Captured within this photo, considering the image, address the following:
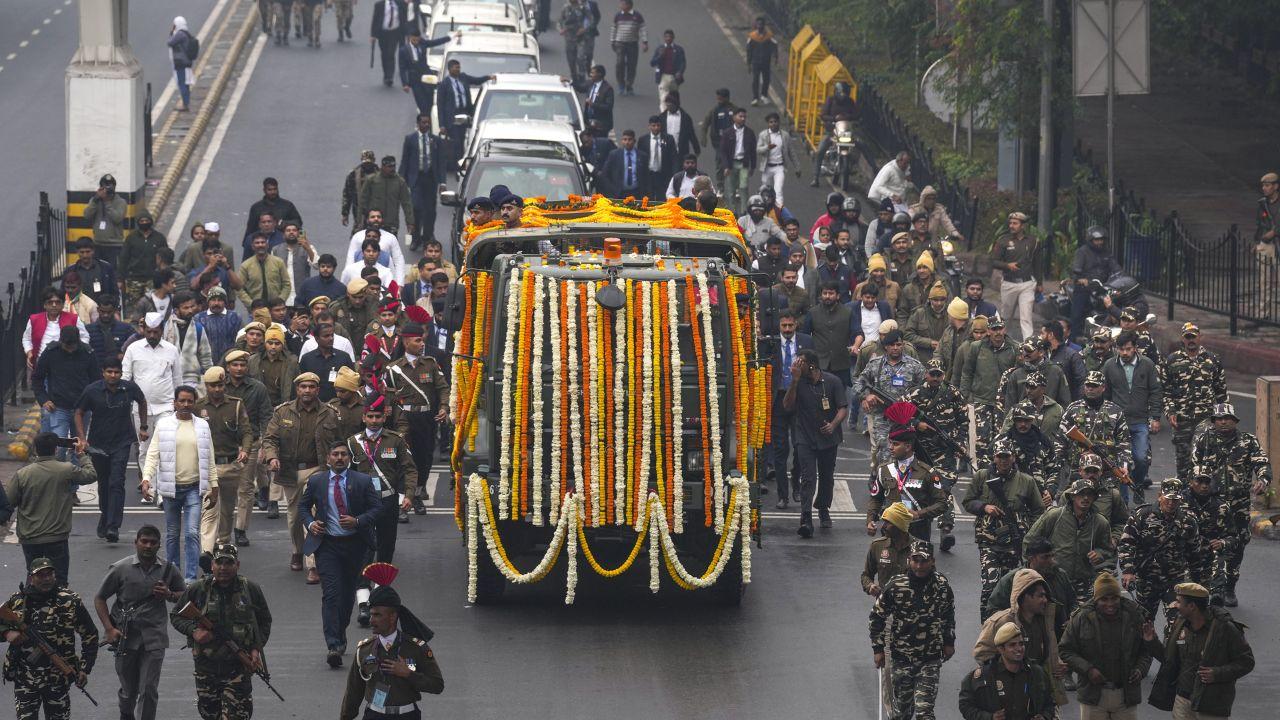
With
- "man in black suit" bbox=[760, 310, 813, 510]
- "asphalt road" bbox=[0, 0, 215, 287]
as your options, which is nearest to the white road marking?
"asphalt road" bbox=[0, 0, 215, 287]

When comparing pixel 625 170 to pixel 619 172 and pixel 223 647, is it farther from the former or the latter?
pixel 223 647

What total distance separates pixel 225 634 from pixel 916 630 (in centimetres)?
417

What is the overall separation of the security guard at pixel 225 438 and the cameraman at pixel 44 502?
1890 millimetres

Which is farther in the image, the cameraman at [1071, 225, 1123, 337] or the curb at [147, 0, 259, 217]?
the curb at [147, 0, 259, 217]

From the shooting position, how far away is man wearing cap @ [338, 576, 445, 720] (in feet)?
37.9

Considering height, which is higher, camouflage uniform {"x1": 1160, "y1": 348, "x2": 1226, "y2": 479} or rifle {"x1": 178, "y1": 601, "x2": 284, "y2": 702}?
camouflage uniform {"x1": 1160, "y1": 348, "x2": 1226, "y2": 479}

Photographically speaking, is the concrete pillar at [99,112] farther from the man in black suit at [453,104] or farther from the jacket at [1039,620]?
the jacket at [1039,620]

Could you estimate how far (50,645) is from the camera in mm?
12547

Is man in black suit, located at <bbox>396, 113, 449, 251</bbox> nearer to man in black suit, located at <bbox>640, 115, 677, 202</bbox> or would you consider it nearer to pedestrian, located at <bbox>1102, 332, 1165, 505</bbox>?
man in black suit, located at <bbox>640, 115, 677, 202</bbox>

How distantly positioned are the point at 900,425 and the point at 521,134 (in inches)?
475

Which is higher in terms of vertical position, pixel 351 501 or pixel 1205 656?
pixel 351 501

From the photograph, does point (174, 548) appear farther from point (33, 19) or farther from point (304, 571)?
point (33, 19)

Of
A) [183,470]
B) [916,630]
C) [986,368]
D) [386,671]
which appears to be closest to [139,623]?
[386,671]

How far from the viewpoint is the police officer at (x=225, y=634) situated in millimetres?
12391
